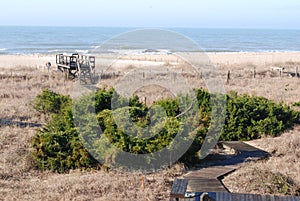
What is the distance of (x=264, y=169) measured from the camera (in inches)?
421

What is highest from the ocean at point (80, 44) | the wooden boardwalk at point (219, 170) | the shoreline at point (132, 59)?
the wooden boardwalk at point (219, 170)

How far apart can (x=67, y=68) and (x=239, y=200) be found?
24.7 meters

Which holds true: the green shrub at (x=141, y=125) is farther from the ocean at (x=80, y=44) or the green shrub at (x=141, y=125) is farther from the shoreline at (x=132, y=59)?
the shoreline at (x=132, y=59)

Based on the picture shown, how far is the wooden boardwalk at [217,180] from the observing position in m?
6.93

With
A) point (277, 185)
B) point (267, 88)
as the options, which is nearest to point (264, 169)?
point (277, 185)

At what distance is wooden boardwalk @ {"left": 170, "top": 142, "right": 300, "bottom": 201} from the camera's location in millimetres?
6934

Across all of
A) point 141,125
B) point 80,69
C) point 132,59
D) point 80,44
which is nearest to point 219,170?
point 141,125

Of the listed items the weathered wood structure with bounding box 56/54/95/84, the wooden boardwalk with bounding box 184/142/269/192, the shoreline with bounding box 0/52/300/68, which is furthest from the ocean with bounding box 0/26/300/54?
the wooden boardwalk with bounding box 184/142/269/192

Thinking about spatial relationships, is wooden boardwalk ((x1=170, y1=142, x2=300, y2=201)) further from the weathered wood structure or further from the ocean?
the ocean

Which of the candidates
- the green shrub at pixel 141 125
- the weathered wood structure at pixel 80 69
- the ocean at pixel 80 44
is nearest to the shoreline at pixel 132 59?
the ocean at pixel 80 44

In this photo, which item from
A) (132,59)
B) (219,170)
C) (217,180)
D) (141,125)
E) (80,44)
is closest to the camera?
(217,180)

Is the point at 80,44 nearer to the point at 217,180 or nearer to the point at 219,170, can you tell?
the point at 219,170

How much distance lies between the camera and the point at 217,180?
33.2 ft

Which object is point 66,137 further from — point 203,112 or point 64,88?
point 64,88
